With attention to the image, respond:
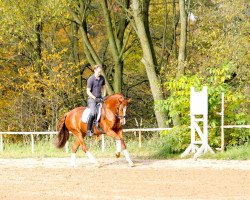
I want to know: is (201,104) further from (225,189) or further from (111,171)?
(225,189)

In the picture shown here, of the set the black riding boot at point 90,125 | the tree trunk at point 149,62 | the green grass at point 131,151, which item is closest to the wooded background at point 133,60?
the tree trunk at point 149,62

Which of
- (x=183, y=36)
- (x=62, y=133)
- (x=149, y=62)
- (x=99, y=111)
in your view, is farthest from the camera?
(x=149, y=62)

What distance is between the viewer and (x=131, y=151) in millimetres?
24000

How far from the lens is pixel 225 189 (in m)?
14.5

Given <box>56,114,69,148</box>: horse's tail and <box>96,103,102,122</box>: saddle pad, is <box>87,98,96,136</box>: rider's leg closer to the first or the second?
<box>96,103,102,122</box>: saddle pad

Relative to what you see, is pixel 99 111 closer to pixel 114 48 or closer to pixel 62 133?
pixel 62 133

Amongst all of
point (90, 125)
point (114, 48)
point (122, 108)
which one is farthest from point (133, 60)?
point (122, 108)

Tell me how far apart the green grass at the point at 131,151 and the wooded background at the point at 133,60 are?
1.95ft

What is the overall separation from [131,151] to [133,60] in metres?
16.4

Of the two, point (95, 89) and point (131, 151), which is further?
point (131, 151)

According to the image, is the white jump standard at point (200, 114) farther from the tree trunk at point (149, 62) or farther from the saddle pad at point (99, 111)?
the tree trunk at point (149, 62)

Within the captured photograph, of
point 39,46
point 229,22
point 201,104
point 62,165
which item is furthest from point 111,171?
point 39,46

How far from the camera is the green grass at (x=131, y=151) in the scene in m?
21.1

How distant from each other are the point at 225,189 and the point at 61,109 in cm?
1742
